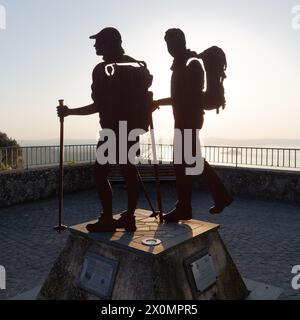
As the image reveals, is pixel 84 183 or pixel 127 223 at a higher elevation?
pixel 127 223

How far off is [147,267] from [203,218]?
209 inches

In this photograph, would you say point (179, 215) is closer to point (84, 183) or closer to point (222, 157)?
point (84, 183)

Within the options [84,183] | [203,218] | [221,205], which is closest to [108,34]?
[221,205]

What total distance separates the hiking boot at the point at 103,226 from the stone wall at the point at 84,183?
6150 mm

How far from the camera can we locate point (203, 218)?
27.6 feet

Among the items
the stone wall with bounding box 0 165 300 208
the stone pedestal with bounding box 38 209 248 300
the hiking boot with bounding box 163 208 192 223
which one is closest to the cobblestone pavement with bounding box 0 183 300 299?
the stone wall with bounding box 0 165 300 208

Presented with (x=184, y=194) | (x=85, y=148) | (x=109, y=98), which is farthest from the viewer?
(x=85, y=148)

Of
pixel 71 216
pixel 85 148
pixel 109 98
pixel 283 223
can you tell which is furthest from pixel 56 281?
pixel 85 148

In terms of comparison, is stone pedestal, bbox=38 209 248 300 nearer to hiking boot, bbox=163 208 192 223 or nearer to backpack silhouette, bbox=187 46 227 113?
hiking boot, bbox=163 208 192 223

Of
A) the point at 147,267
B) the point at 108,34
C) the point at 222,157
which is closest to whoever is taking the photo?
the point at 147,267

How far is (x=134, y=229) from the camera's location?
4023 mm

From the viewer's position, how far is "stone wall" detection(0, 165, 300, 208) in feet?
31.1
